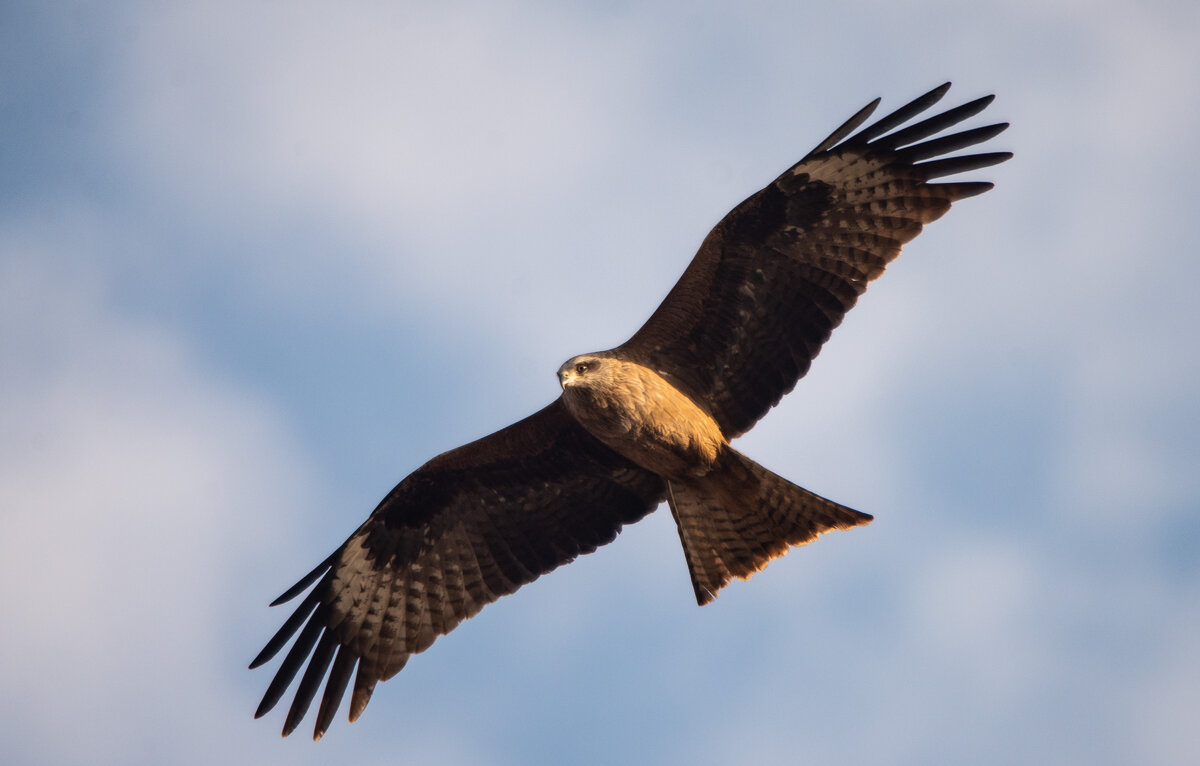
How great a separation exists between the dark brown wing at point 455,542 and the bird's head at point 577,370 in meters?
0.63

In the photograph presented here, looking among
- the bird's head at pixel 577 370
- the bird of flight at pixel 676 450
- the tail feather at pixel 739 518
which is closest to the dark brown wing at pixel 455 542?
the bird of flight at pixel 676 450

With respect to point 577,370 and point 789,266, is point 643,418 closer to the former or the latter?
point 577,370

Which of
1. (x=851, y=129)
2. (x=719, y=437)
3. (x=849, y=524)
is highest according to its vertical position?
(x=851, y=129)

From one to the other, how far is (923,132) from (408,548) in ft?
15.6

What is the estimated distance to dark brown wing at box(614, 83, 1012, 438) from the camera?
7590 millimetres

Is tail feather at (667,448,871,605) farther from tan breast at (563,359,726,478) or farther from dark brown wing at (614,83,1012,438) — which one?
dark brown wing at (614,83,1012,438)

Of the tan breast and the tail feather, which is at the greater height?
the tan breast

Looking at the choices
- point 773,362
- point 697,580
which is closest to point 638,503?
point 697,580

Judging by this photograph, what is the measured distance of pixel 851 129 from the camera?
7320 mm

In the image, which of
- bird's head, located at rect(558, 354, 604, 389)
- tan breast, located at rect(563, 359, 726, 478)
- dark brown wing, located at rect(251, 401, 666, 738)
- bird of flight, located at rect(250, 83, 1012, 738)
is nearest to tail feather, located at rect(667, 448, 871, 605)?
bird of flight, located at rect(250, 83, 1012, 738)

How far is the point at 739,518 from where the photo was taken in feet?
25.1

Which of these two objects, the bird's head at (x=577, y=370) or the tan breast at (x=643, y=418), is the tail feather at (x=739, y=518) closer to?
the tan breast at (x=643, y=418)

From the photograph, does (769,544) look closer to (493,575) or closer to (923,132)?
(493,575)

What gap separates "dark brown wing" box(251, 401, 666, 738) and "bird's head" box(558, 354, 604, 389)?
0.63m
